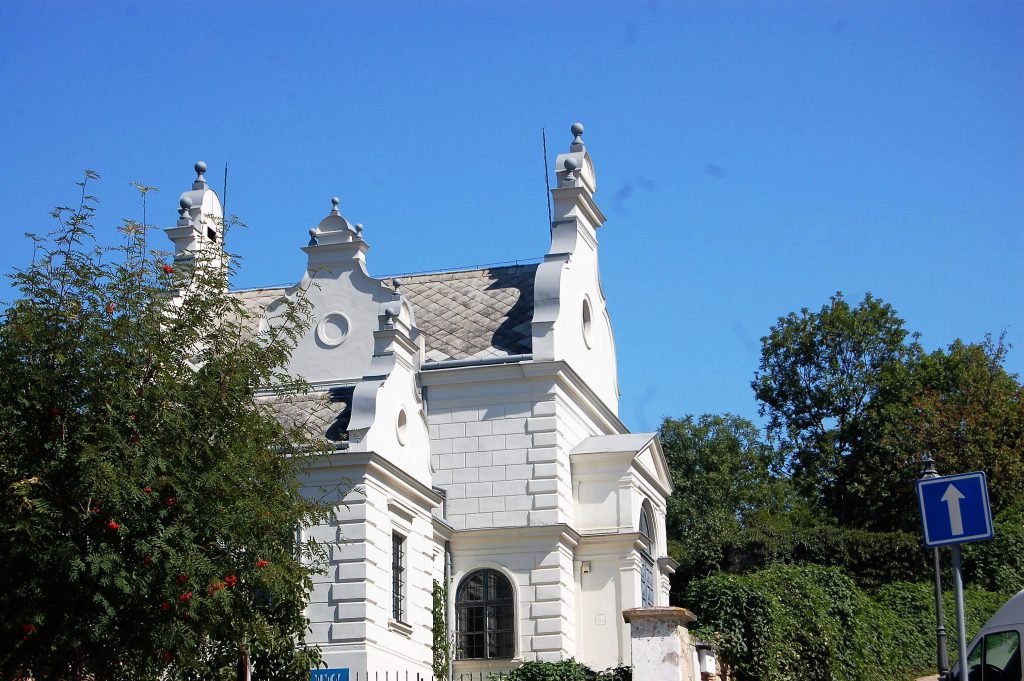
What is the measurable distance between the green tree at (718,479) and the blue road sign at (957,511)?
49.5m

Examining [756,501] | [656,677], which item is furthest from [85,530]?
[756,501]

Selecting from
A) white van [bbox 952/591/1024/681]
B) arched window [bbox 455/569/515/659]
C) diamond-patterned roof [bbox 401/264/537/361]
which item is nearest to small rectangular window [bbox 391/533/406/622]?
arched window [bbox 455/569/515/659]

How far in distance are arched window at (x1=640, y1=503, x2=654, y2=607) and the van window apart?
1733 cm

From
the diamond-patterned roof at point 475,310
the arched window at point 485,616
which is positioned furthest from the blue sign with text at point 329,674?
the diamond-patterned roof at point 475,310

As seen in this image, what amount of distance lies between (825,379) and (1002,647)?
4508cm

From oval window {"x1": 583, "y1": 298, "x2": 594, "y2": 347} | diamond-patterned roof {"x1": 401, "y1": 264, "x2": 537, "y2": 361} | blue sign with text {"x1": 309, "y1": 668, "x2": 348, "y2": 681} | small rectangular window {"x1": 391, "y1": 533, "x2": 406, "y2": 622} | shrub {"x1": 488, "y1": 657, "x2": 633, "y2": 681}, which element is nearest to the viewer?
blue sign with text {"x1": 309, "y1": 668, "x2": 348, "y2": 681}

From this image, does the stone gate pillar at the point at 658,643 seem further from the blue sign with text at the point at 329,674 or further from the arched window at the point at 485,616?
the arched window at the point at 485,616

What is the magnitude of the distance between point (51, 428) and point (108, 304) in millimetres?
1682

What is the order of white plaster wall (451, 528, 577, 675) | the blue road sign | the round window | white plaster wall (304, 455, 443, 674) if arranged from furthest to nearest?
1. the round window
2. white plaster wall (451, 528, 577, 675)
3. white plaster wall (304, 455, 443, 674)
4. the blue road sign

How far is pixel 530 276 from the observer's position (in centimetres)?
3688

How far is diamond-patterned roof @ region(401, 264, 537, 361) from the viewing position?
35.2 m

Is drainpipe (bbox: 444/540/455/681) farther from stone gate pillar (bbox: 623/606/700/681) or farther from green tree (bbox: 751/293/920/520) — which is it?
green tree (bbox: 751/293/920/520)

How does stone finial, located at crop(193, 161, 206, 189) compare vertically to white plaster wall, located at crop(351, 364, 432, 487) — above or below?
above

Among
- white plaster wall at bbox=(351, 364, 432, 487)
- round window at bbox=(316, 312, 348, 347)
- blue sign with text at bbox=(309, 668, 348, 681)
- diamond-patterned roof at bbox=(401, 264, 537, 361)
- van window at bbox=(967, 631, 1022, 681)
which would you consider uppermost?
diamond-patterned roof at bbox=(401, 264, 537, 361)
